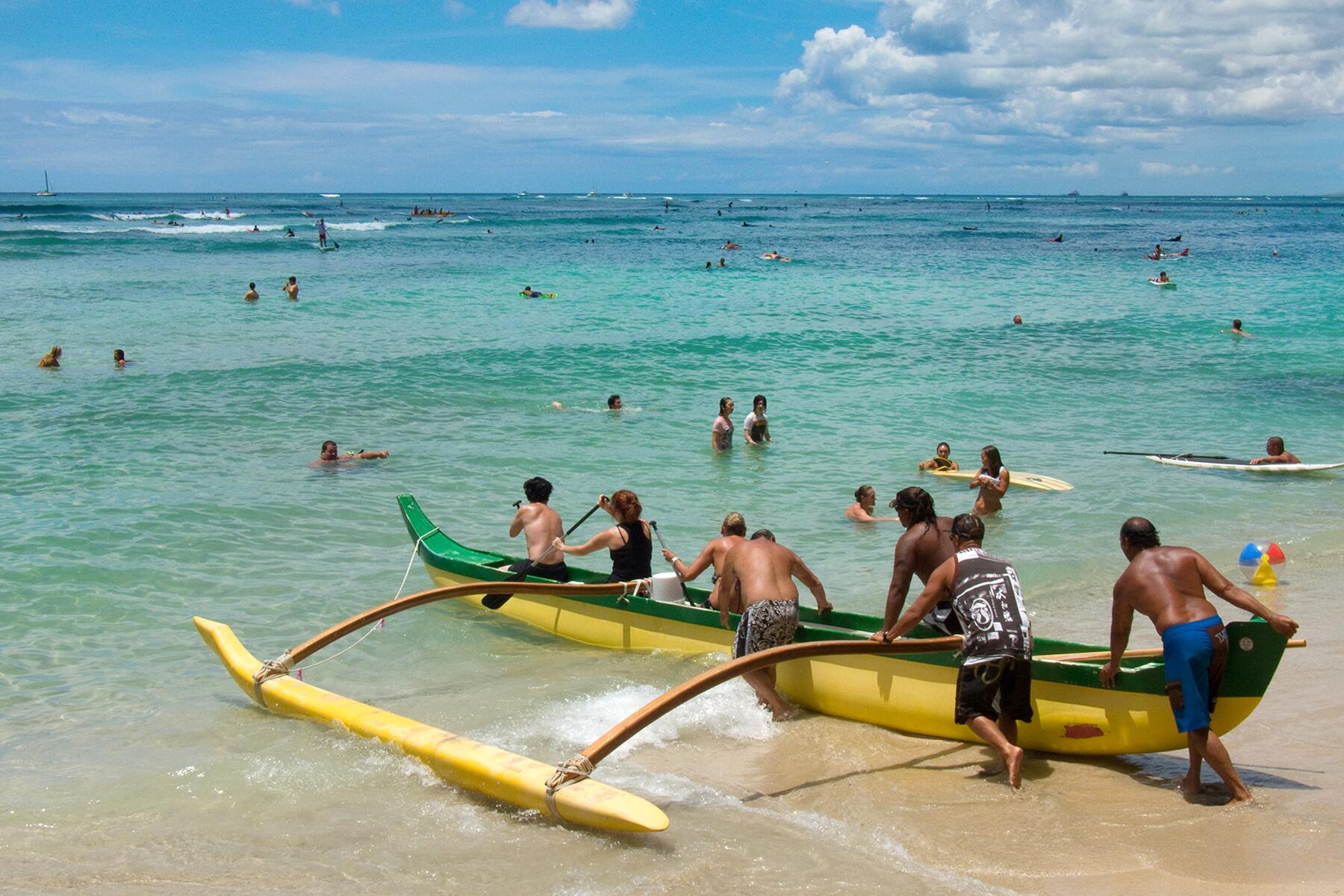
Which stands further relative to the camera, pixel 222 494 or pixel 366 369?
pixel 366 369

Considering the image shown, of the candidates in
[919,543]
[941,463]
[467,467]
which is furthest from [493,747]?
[941,463]

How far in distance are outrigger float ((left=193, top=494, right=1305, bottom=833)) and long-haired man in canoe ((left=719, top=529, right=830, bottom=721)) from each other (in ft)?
0.62

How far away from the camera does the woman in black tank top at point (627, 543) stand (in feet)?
29.8

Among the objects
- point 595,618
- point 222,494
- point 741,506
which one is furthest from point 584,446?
point 595,618

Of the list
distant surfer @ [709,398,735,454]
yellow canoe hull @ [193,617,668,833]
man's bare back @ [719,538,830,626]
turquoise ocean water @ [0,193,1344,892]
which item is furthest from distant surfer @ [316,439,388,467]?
man's bare back @ [719,538,830,626]

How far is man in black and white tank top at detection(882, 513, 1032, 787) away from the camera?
623 cm

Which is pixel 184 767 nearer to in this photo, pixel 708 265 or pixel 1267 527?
pixel 1267 527

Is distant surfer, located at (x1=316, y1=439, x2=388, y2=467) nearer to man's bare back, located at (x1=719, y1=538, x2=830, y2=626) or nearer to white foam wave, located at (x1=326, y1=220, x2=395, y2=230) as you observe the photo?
man's bare back, located at (x1=719, y1=538, x2=830, y2=626)

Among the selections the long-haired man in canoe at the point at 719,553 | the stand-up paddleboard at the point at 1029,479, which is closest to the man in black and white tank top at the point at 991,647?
the long-haired man in canoe at the point at 719,553

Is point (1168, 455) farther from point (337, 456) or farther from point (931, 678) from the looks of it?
point (337, 456)

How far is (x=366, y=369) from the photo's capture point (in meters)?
21.8

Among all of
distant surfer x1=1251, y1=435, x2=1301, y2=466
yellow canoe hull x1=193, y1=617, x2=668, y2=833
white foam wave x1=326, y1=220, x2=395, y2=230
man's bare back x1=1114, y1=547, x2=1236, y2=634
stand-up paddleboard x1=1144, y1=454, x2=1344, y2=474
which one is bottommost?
yellow canoe hull x1=193, y1=617, x2=668, y2=833

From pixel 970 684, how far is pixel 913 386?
50.3ft

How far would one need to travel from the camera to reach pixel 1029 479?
1402cm
